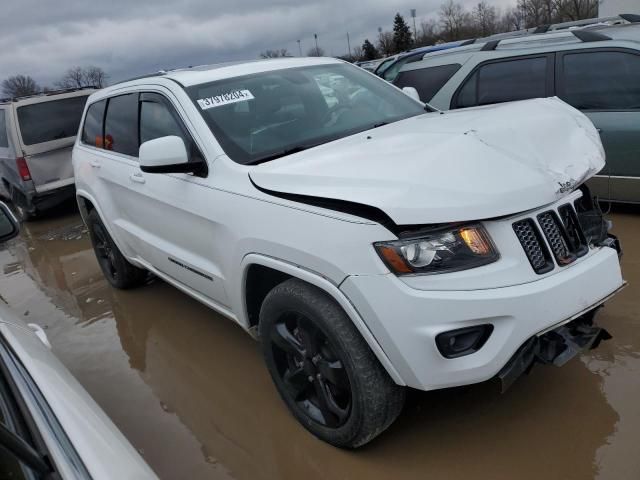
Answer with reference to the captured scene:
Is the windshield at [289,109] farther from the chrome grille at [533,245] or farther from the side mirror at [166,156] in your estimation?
the chrome grille at [533,245]

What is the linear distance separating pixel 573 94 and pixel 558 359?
3719mm

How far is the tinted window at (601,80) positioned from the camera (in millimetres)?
4855

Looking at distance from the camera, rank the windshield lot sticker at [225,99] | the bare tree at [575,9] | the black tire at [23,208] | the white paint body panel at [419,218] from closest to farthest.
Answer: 1. the white paint body panel at [419,218]
2. the windshield lot sticker at [225,99]
3. the black tire at [23,208]
4. the bare tree at [575,9]

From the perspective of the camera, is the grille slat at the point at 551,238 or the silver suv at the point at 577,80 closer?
the grille slat at the point at 551,238

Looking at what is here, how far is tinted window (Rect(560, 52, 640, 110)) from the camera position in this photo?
191 inches

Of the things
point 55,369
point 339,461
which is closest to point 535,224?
point 339,461

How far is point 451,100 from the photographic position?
590cm

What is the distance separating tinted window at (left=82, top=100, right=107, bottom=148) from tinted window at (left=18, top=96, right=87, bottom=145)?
12.8ft

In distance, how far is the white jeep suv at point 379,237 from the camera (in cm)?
210

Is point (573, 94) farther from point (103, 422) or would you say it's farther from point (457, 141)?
point (103, 422)

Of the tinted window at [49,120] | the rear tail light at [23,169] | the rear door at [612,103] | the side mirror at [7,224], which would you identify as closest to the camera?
the side mirror at [7,224]

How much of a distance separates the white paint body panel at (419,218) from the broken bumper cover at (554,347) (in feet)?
0.29

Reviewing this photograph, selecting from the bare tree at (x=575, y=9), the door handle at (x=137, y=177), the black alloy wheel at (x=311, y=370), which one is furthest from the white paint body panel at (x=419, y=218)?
the bare tree at (x=575, y=9)

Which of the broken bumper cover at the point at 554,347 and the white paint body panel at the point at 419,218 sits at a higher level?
the white paint body panel at the point at 419,218
